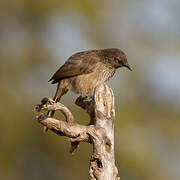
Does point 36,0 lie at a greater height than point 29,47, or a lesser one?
greater

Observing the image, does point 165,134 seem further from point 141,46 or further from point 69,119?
point 69,119

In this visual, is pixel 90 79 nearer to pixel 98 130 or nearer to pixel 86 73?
pixel 86 73

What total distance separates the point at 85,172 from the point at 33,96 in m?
2.37

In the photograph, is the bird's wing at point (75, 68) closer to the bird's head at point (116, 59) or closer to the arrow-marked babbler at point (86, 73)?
the arrow-marked babbler at point (86, 73)

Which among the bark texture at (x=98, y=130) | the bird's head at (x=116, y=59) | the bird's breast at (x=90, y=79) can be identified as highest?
the bird's head at (x=116, y=59)

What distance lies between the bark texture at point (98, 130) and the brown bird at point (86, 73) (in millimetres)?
2744

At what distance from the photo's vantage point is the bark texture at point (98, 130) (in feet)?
19.4

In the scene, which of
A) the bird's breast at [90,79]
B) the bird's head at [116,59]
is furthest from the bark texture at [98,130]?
the bird's head at [116,59]

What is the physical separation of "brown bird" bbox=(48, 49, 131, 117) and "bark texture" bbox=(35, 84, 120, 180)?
108 inches

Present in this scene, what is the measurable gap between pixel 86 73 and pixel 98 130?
348 centimetres

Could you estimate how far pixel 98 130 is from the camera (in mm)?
6156

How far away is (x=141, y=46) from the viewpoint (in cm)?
1603

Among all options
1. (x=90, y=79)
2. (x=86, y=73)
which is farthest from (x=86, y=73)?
(x=90, y=79)

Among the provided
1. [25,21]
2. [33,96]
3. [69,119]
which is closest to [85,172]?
[33,96]
